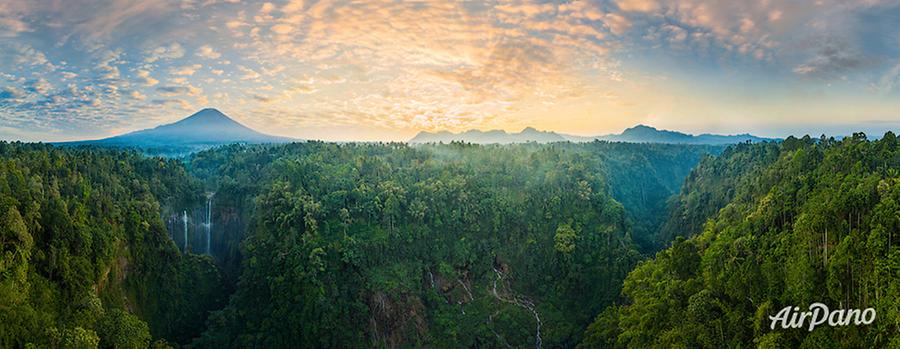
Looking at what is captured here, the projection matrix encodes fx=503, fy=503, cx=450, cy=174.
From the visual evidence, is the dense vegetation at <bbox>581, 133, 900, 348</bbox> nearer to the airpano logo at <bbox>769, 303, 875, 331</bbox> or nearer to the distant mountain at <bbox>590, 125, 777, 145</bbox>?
the airpano logo at <bbox>769, 303, 875, 331</bbox>

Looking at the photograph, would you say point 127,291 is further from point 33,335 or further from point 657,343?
point 657,343

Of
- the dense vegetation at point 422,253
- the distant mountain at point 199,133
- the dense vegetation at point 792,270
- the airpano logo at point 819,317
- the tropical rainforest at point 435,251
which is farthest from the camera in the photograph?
the distant mountain at point 199,133

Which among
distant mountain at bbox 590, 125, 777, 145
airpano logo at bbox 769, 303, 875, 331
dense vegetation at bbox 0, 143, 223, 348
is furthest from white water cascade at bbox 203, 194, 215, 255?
distant mountain at bbox 590, 125, 777, 145

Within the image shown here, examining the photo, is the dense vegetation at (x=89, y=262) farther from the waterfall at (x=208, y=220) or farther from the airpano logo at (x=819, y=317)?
the airpano logo at (x=819, y=317)

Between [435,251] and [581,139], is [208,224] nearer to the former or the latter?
[435,251]

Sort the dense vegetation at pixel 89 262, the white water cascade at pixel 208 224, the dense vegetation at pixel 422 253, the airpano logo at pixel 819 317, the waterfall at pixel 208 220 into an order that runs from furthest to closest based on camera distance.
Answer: the waterfall at pixel 208 220 → the white water cascade at pixel 208 224 → the dense vegetation at pixel 422 253 → the dense vegetation at pixel 89 262 → the airpano logo at pixel 819 317

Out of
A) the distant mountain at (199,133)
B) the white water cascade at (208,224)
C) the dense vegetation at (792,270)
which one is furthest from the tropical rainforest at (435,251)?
the distant mountain at (199,133)
